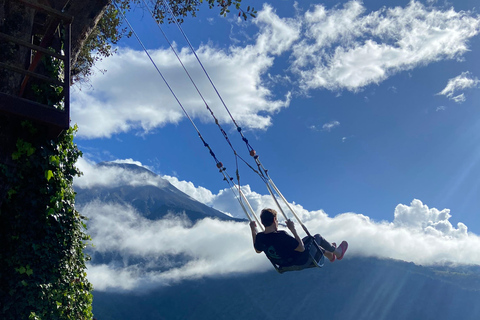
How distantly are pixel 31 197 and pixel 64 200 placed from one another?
0.54m

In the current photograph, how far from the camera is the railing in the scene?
19.0ft

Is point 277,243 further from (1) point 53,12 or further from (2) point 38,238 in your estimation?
(1) point 53,12

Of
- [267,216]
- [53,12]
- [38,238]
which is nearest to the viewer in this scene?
[38,238]

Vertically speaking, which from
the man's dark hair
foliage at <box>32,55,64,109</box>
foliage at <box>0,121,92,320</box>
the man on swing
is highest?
foliage at <box>32,55,64,109</box>

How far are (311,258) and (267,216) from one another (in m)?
1.46

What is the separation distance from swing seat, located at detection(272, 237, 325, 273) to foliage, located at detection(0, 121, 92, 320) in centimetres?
487

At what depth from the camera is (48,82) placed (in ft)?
22.2

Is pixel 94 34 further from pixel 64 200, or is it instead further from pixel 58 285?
pixel 58 285

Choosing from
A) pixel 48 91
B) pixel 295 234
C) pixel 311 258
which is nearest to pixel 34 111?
pixel 48 91

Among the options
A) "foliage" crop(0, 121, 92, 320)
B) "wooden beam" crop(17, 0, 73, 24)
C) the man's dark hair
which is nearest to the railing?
"wooden beam" crop(17, 0, 73, 24)

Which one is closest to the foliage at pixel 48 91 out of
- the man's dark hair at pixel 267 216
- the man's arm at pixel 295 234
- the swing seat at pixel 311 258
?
the man's dark hair at pixel 267 216

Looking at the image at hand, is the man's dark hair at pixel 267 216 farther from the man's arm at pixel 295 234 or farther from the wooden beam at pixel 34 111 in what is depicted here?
the wooden beam at pixel 34 111

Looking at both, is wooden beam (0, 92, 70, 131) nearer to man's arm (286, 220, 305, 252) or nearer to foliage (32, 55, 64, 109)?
foliage (32, 55, 64, 109)

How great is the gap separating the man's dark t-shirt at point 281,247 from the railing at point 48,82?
5210 mm
